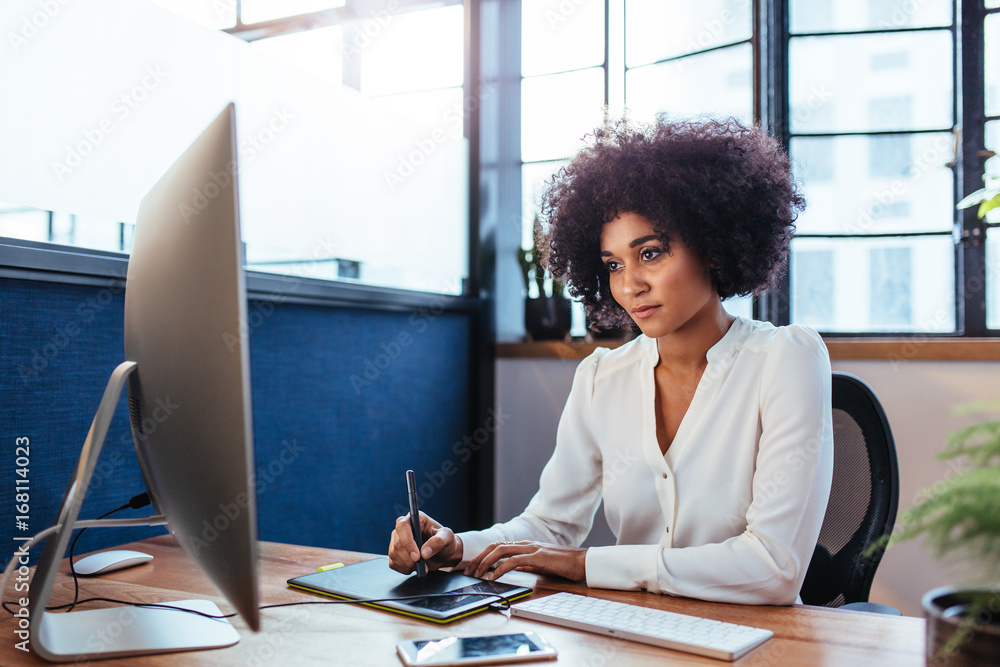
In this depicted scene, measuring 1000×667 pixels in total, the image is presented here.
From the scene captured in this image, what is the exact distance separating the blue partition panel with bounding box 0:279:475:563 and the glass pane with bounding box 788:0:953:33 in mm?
1512

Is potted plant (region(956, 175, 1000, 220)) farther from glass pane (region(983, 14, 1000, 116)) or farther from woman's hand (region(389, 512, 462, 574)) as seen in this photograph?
woman's hand (region(389, 512, 462, 574))

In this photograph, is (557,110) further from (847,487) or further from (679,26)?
(847,487)

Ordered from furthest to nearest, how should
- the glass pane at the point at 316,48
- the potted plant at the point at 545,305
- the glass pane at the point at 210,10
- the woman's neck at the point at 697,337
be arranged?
1. the potted plant at the point at 545,305
2. the glass pane at the point at 316,48
3. the glass pane at the point at 210,10
4. the woman's neck at the point at 697,337

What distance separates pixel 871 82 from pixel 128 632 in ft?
8.10

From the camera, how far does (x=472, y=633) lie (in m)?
0.85

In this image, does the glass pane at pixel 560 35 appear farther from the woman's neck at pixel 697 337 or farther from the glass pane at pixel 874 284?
the woman's neck at pixel 697 337

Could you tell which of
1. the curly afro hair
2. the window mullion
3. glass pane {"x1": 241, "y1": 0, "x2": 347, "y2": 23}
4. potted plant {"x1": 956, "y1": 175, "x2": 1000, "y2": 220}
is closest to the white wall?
the window mullion

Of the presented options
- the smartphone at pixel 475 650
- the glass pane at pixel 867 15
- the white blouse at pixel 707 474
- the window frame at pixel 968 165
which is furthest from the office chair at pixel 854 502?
the glass pane at pixel 867 15

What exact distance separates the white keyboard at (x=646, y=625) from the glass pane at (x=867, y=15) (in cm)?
215

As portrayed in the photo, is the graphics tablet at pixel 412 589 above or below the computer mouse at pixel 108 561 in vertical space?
above

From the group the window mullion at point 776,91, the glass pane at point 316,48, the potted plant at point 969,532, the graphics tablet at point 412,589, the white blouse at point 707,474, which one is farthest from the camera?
the window mullion at point 776,91

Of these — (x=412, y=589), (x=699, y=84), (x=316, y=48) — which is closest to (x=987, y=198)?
(x=699, y=84)

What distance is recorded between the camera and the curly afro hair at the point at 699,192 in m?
1.36

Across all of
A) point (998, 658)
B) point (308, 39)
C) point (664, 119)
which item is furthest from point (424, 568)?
point (308, 39)
